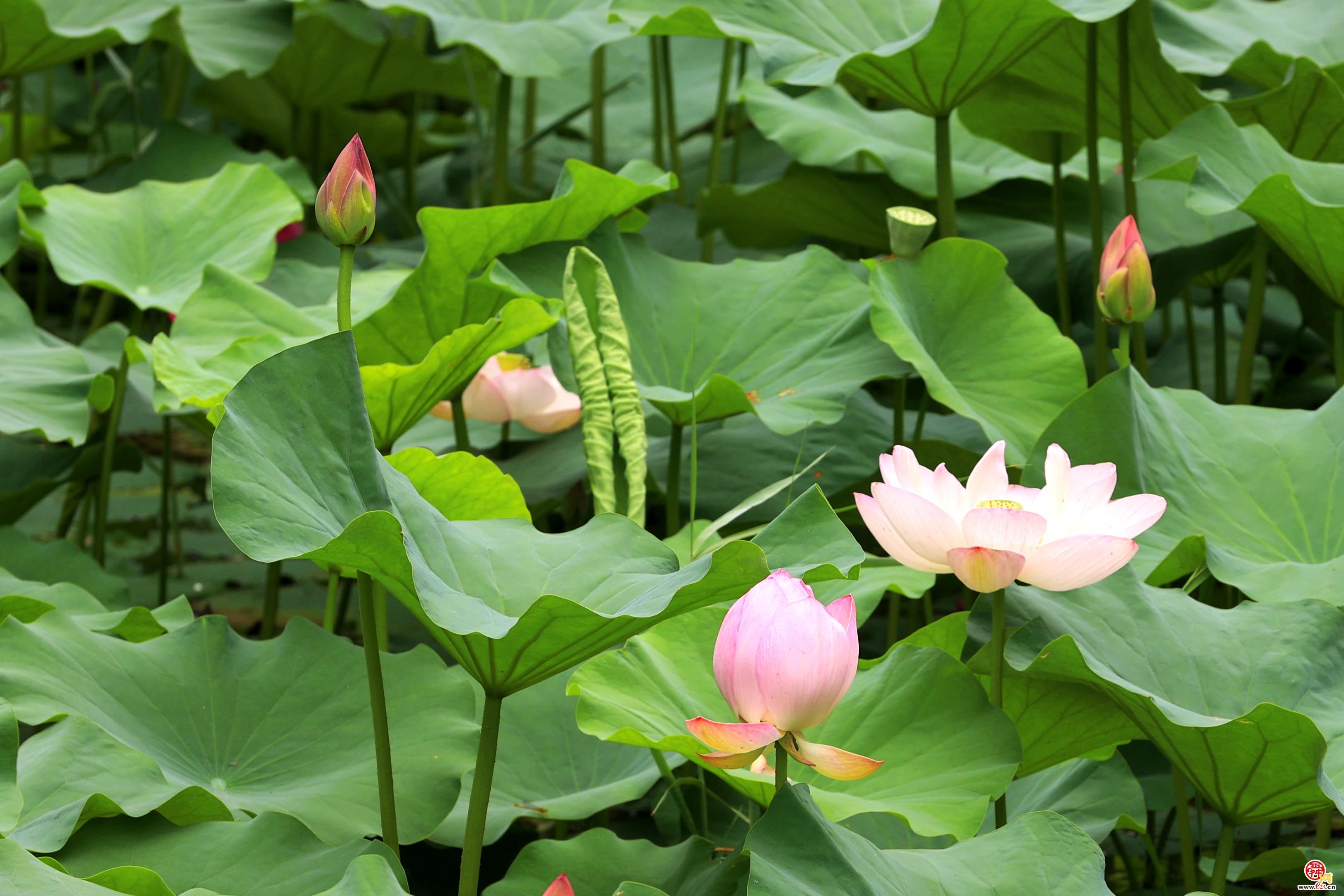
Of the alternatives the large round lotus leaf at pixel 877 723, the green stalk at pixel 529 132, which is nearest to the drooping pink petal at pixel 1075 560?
the large round lotus leaf at pixel 877 723

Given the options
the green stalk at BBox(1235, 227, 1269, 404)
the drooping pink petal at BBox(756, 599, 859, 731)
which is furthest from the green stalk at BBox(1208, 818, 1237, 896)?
the green stalk at BBox(1235, 227, 1269, 404)

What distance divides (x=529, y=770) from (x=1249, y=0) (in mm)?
1666

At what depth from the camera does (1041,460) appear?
109 cm

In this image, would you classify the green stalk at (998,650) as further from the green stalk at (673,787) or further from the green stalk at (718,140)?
the green stalk at (718,140)

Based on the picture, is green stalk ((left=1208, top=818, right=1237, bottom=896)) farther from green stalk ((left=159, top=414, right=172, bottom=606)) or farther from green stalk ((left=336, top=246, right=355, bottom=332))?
green stalk ((left=159, top=414, right=172, bottom=606))

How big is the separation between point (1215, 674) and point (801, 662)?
16.0 inches

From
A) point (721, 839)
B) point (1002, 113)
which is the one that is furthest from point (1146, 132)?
point (721, 839)

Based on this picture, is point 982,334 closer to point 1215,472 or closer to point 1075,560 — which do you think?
point 1215,472

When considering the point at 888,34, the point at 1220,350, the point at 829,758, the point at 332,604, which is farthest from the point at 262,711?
the point at 1220,350

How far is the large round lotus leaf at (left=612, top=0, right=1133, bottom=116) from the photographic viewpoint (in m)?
1.28

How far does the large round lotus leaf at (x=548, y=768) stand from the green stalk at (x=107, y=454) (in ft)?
2.48

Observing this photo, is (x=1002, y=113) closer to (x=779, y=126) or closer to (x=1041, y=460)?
(x=779, y=126)

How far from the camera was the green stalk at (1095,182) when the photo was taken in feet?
4.69

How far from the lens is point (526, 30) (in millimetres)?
→ 1752
